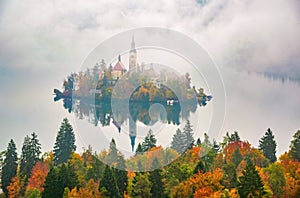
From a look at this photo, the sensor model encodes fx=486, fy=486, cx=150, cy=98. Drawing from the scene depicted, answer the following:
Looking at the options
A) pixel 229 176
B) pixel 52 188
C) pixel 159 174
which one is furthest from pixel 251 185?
pixel 52 188

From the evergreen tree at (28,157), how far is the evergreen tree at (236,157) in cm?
208

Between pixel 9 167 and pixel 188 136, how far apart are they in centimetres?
196

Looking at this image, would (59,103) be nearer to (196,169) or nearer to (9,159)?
(9,159)

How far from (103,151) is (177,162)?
2.54ft

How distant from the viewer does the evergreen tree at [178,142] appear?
17.0 ft

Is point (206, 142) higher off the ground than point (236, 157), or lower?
higher

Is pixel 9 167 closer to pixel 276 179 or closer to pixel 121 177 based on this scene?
pixel 121 177

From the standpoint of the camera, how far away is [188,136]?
5.38 metres

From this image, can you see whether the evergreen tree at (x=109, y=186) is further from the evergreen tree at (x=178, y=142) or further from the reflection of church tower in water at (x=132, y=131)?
the evergreen tree at (x=178, y=142)

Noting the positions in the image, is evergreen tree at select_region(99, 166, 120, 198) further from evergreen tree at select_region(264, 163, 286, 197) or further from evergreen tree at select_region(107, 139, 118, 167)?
evergreen tree at select_region(264, 163, 286, 197)

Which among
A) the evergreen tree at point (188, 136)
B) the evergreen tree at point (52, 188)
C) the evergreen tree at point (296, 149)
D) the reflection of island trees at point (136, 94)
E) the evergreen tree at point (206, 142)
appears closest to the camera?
the evergreen tree at point (52, 188)

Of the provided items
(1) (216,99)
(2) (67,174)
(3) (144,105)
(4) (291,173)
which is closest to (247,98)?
(3) (144,105)

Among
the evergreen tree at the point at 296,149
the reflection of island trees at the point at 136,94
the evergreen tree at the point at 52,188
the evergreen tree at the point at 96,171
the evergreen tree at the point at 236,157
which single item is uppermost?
the reflection of island trees at the point at 136,94

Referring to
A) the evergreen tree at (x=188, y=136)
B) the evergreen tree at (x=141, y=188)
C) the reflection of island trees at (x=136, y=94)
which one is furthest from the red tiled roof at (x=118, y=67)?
A: the evergreen tree at (x=141, y=188)
